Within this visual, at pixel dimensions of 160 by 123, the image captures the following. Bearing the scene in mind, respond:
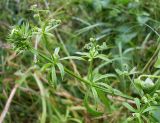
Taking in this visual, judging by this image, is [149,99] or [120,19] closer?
[149,99]

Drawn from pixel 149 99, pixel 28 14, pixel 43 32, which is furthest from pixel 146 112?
pixel 28 14

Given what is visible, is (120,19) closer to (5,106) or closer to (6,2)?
(6,2)

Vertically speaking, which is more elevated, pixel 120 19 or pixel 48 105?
pixel 120 19

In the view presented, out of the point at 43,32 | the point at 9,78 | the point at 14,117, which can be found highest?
the point at 43,32

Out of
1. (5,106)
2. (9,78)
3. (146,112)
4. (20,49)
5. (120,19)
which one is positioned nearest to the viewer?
(20,49)

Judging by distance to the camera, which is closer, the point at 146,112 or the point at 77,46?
the point at 146,112

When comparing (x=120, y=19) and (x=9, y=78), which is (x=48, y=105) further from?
(x=120, y=19)

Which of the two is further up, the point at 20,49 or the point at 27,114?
the point at 20,49

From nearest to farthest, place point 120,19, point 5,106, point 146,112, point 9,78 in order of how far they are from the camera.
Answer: point 146,112 → point 5,106 → point 9,78 → point 120,19

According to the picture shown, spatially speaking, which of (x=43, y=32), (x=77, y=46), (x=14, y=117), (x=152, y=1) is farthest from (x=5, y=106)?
(x=152, y=1)
